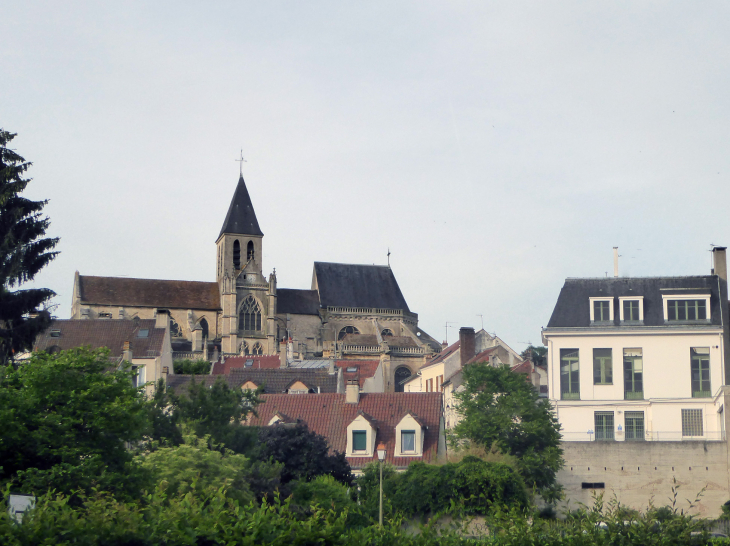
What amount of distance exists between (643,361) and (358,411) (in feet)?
39.1

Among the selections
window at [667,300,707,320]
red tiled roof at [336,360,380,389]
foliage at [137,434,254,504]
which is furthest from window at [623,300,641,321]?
foliage at [137,434,254,504]

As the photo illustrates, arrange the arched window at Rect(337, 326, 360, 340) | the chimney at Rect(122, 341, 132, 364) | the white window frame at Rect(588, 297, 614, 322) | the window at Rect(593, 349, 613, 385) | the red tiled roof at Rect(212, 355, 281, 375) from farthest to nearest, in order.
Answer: the arched window at Rect(337, 326, 360, 340), the red tiled roof at Rect(212, 355, 281, 375), the chimney at Rect(122, 341, 132, 364), the white window frame at Rect(588, 297, 614, 322), the window at Rect(593, 349, 613, 385)

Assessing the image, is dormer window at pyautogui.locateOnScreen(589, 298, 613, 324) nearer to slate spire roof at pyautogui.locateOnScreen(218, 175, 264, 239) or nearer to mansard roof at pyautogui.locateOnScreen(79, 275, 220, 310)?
mansard roof at pyautogui.locateOnScreen(79, 275, 220, 310)

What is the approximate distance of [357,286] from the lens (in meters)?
108

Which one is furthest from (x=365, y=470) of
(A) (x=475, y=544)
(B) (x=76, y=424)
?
(A) (x=475, y=544)

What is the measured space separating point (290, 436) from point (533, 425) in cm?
1025

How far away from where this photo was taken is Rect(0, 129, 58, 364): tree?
2858 cm

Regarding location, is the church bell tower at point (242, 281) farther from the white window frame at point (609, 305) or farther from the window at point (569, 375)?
the white window frame at point (609, 305)

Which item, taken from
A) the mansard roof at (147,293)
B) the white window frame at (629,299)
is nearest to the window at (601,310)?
the white window frame at (629,299)

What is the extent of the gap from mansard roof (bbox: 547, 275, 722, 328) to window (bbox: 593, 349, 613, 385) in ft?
4.55

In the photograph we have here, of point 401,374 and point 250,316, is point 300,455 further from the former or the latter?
point 250,316

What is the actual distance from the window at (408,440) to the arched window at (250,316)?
63.5 metres

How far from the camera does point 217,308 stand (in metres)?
101

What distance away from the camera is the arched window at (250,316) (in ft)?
331
